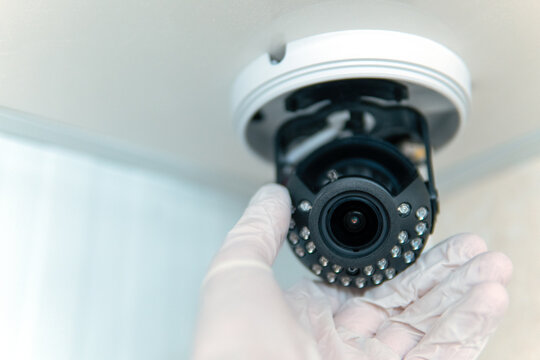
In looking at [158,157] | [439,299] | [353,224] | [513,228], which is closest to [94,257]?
[158,157]

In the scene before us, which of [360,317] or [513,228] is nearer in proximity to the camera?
[360,317]

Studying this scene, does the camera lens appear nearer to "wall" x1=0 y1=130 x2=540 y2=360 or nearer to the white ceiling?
the white ceiling

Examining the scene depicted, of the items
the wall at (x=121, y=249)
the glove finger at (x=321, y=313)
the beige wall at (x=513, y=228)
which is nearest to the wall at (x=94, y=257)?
the wall at (x=121, y=249)

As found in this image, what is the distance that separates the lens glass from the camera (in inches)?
29.2

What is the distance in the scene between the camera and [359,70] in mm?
765

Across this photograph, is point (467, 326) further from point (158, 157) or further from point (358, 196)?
point (158, 157)

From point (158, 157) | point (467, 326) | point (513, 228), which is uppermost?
point (158, 157)

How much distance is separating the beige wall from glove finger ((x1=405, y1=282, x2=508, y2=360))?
409 mm

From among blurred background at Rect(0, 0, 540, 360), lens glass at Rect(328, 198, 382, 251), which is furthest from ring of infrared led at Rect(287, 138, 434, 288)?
blurred background at Rect(0, 0, 540, 360)

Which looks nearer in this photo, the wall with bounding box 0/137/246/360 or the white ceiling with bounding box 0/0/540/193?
the white ceiling with bounding box 0/0/540/193

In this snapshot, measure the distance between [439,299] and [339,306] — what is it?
6.7 inches

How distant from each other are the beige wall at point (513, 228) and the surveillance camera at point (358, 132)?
35 centimetres

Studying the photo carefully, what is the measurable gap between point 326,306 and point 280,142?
0.95 ft

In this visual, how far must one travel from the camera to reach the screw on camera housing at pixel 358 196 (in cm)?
73
